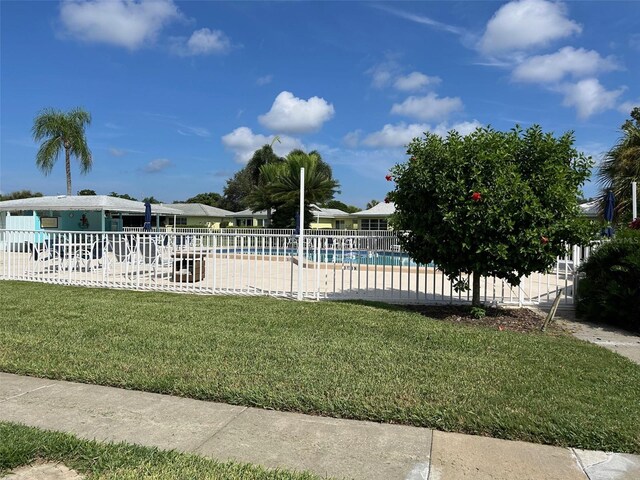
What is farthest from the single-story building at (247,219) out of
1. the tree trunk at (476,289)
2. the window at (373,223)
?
Result: the tree trunk at (476,289)

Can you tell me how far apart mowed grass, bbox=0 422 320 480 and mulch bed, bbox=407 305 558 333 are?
5190 millimetres

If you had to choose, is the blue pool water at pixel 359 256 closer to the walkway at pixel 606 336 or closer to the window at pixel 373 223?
the walkway at pixel 606 336

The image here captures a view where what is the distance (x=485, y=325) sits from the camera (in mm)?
7152

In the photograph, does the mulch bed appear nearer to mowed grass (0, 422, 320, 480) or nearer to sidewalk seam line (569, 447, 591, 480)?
sidewalk seam line (569, 447, 591, 480)

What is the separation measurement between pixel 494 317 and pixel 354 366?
3.71 m

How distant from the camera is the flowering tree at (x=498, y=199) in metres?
6.67

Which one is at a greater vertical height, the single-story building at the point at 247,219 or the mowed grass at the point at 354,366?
the single-story building at the point at 247,219

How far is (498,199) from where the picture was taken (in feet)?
21.9

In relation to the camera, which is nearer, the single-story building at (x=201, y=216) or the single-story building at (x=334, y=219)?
the single-story building at (x=334, y=219)

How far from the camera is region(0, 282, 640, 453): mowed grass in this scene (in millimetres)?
3686

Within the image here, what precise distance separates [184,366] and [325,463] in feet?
7.48

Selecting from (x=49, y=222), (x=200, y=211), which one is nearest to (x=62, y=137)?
(x=49, y=222)

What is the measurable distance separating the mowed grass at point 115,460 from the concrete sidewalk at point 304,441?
14 centimetres

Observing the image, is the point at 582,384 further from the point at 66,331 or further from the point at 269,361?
the point at 66,331
